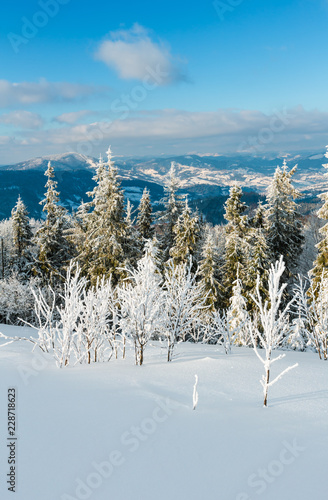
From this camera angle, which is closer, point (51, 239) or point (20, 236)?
point (51, 239)

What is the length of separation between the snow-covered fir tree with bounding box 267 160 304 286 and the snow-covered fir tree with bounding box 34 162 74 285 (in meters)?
16.2

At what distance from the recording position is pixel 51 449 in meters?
3.51

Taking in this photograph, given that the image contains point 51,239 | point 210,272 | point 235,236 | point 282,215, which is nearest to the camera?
point 210,272

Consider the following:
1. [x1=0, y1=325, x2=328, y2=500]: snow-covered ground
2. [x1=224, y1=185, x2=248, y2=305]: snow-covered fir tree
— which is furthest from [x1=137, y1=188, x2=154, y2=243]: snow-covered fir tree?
[x1=0, y1=325, x2=328, y2=500]: snow-covered ground

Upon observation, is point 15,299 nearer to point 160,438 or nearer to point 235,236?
point 235,236

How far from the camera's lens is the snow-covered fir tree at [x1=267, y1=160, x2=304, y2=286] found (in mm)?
24000

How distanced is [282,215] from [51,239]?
18.2 metres

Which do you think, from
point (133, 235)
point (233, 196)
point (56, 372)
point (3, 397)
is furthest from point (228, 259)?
point (3, 397)

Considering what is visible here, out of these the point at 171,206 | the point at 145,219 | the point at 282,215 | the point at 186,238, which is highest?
the point at 171,206

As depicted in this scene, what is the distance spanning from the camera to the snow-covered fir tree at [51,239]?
83.3ft

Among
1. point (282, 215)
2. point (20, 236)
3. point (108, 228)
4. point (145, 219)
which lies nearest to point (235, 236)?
point (282, 215)

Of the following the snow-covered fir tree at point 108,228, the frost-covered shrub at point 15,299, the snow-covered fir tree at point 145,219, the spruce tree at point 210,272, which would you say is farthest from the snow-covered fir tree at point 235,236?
the frost-covered shrub at point 15,299

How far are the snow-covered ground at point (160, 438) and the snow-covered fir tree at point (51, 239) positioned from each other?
20.8 metres

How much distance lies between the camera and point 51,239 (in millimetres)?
25734
